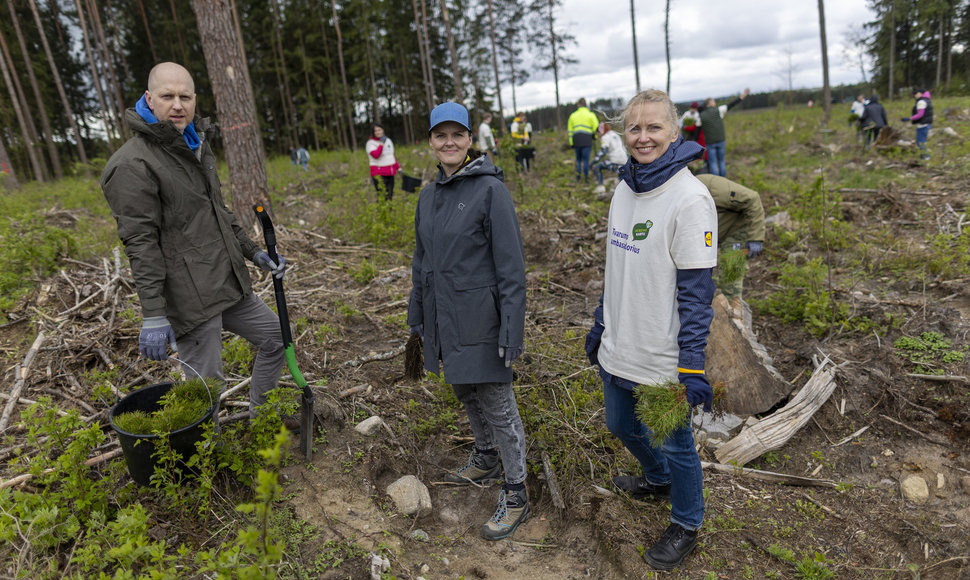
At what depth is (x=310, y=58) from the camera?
2744 cm

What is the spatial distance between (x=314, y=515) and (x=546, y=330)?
313 cm

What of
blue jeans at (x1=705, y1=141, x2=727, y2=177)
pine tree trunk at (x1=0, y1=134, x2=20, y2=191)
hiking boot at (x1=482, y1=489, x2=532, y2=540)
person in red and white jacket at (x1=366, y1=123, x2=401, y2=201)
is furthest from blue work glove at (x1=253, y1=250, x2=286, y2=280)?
pine tree trunk at (x1=0, y1=134, x2=20, y2=191)

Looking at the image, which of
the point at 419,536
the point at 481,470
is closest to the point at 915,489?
the point at 481,470

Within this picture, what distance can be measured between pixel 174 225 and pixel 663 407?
2688 millimetres

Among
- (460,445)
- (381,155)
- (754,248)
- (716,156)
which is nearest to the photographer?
(460,445)

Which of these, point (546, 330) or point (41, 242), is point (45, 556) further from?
point (41, 242)

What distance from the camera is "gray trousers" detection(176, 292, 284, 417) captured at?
2.93 meters

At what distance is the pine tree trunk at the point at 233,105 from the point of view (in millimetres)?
6941

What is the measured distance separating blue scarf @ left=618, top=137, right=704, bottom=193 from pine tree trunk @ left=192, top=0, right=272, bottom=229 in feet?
21.0

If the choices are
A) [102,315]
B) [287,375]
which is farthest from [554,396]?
[102,315]

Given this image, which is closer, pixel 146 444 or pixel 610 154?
pixel 146 444

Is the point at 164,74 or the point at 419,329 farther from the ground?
the point at 164,74

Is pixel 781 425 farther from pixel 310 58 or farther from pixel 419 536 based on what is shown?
pixel 310 58

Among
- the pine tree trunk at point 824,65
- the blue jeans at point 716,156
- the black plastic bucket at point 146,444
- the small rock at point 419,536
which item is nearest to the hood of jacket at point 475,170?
the black plastic bucket at point 146,444
